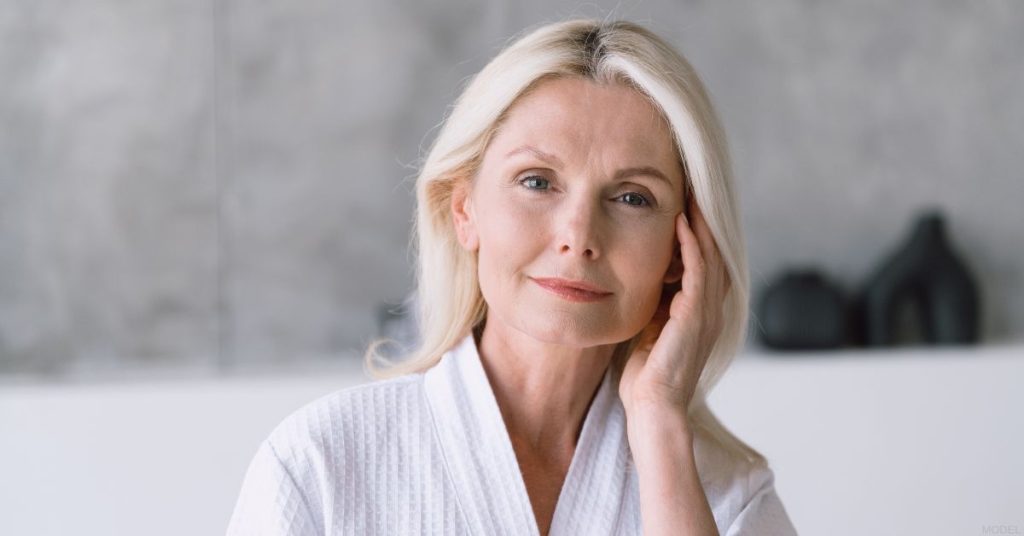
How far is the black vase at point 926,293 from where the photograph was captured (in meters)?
A: 3.49

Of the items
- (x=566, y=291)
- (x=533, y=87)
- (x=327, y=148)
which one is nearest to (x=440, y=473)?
(x=566, y=291)

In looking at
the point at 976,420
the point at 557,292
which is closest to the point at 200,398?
the point at 557,292

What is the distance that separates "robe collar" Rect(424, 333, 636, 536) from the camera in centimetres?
167

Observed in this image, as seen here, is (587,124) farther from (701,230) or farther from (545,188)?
(701,230)

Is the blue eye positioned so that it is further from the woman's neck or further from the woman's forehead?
the woman's neck

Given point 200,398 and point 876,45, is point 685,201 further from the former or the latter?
point 876,45

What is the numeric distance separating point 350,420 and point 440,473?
142 millimetres

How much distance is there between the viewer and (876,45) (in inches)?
144

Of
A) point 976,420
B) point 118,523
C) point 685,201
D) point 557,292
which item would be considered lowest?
point 118,523

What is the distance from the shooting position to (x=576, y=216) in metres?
1.58

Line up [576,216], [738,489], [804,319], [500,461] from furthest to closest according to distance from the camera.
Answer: [804,319] < [738,489] < [500,461] < [576,216]

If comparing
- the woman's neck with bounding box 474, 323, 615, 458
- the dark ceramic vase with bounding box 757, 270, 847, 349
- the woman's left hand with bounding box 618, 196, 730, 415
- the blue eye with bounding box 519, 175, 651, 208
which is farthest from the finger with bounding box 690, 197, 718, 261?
the dark ceramic vase with bounding box 757, 270, 847, 349

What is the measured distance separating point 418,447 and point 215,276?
6.40 ft

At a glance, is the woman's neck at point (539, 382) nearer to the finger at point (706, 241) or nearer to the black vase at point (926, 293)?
the finger at point (706, 241)
